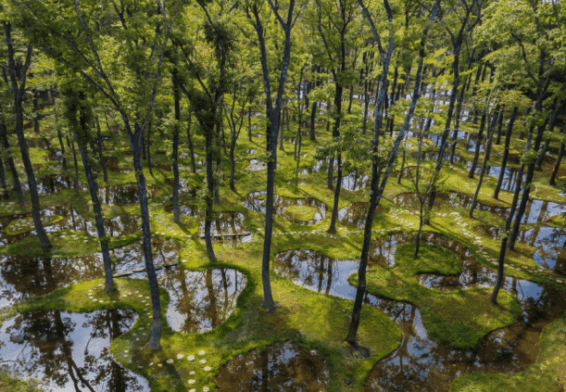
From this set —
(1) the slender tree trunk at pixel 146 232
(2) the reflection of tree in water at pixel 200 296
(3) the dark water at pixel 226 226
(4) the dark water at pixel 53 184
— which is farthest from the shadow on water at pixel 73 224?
(1) the slender tree trunk at pixel 146 232

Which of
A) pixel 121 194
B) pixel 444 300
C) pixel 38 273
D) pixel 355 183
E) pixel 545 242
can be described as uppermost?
pixel 355 183

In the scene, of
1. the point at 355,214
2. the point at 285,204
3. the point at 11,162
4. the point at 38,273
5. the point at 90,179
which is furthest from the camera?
the point at 285,204

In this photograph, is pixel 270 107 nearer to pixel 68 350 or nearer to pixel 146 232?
pixel 146 232

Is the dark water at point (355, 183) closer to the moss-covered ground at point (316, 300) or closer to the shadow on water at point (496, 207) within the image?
the moss-covered ground at point (316, 300)

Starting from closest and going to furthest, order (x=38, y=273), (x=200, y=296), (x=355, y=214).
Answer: (x=200, y=296)
(x=38, y=273)
(x=355, y=214)

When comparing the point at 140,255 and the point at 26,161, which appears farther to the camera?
the point at 140,255

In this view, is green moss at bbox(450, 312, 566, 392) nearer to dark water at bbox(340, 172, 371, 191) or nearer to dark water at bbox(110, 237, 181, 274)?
dark water at bbox(110, 237, 181, 274)

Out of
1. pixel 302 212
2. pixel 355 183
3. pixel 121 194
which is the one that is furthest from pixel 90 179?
pixel 355 183
